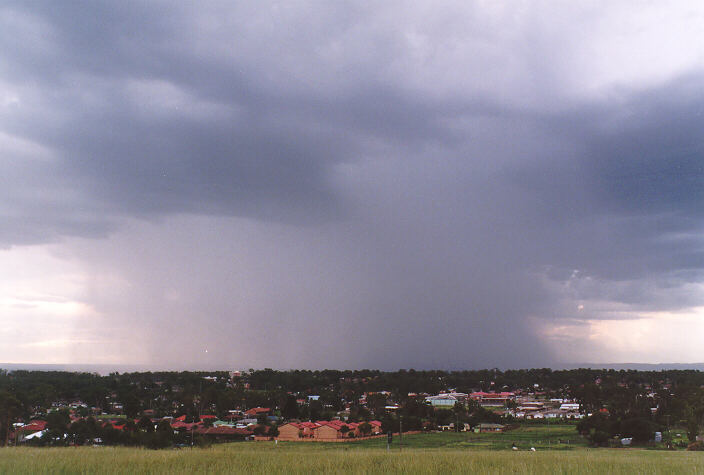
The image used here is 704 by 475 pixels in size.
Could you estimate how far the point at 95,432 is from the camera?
4544 centimetres

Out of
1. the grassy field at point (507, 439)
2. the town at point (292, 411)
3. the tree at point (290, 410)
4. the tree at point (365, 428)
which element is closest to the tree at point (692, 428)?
the town at point (292, 411)

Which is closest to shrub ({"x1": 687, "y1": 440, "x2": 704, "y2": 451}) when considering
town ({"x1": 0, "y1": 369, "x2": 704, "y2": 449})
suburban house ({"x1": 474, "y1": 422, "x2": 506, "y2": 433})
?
town ({"x1": 0, "y1": 369, "x2": 704, "y2": 449})

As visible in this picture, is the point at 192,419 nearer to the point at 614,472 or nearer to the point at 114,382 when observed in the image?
the point at 114,382

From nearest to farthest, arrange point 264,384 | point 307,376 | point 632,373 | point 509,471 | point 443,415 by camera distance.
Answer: point 509,471, point 443,415, point 264,384, point 307,376, point 632,373

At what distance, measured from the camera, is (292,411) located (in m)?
81.2

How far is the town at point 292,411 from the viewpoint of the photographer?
50556 mm

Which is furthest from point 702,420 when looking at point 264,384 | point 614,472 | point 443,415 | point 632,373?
point 632,373

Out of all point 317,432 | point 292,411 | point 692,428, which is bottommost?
point 292,411

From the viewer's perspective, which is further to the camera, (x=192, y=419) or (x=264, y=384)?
(x=264, y=384)

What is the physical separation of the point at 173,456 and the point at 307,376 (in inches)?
4915

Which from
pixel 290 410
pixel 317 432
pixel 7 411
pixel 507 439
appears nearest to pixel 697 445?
pixel 507 439

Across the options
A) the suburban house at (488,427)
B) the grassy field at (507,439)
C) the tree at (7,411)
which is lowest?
the suburban house at (488,427)

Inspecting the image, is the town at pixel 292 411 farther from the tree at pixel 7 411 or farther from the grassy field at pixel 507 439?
the grassy field at pixel 507 439

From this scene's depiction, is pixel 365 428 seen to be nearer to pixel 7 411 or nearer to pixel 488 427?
pixel 488 427
